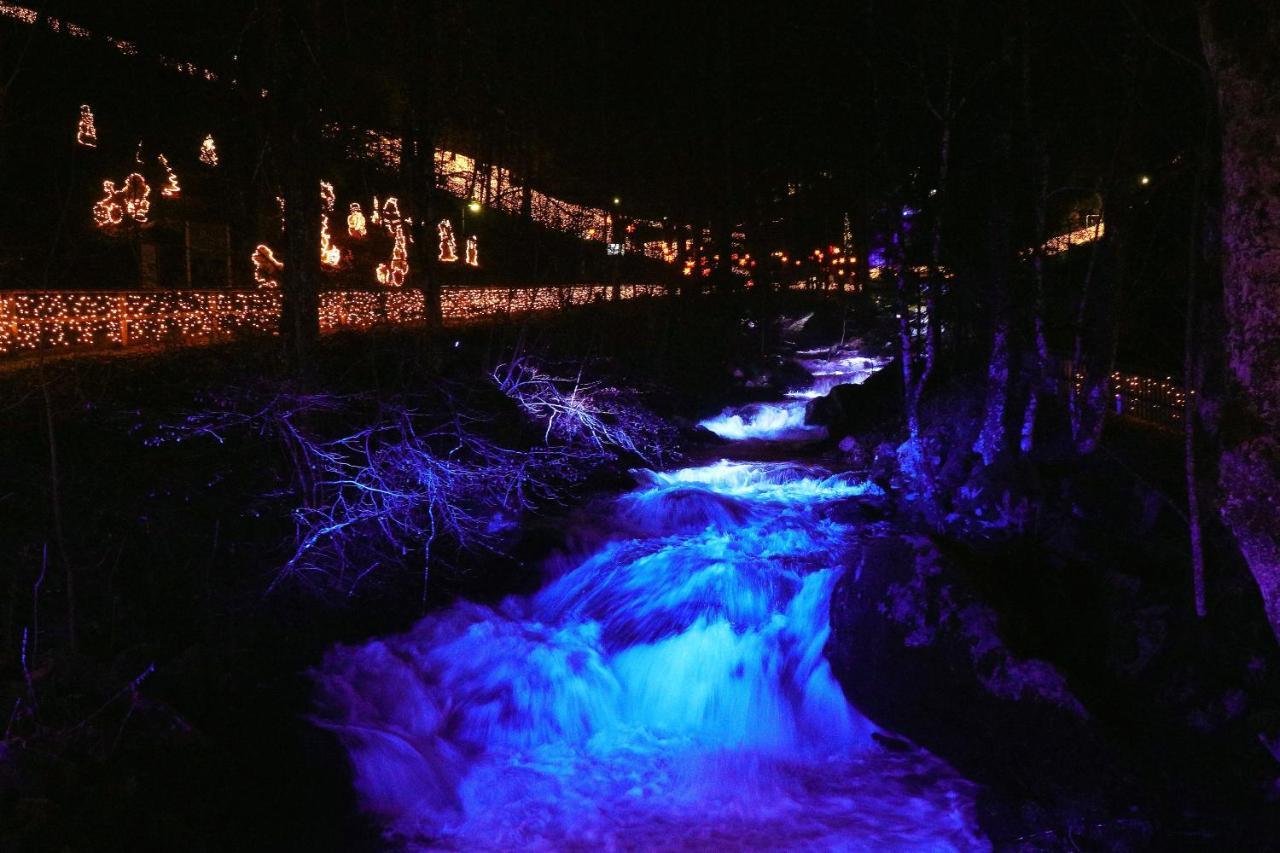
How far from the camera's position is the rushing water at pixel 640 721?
716 centimetres

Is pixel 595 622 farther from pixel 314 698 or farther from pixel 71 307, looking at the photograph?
pixel 71 307

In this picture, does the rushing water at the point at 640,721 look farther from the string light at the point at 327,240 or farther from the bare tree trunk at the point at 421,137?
the string light at the point at 327,240

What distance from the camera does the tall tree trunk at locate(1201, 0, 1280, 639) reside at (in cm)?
340

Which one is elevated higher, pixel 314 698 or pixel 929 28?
pixel 929 28

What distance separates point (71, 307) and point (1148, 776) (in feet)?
52.8

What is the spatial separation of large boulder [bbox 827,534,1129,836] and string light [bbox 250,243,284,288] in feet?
53.4

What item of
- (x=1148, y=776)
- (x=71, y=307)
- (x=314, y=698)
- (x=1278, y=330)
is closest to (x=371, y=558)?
(x=314, y=698)

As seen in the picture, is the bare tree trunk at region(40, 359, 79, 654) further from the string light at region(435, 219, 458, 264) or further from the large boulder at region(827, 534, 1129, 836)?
the string light at region(435, 219, 458, 264)

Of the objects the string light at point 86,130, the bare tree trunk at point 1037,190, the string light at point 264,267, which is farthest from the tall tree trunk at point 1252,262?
the string light at point 86,130

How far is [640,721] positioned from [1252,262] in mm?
7510

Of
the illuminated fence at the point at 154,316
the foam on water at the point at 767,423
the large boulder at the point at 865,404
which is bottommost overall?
the foam on water at the point at 767,423

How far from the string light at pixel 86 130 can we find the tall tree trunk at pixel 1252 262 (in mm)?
21591

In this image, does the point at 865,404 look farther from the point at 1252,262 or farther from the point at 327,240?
the point at 1252,262

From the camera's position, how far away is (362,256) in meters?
24.6
